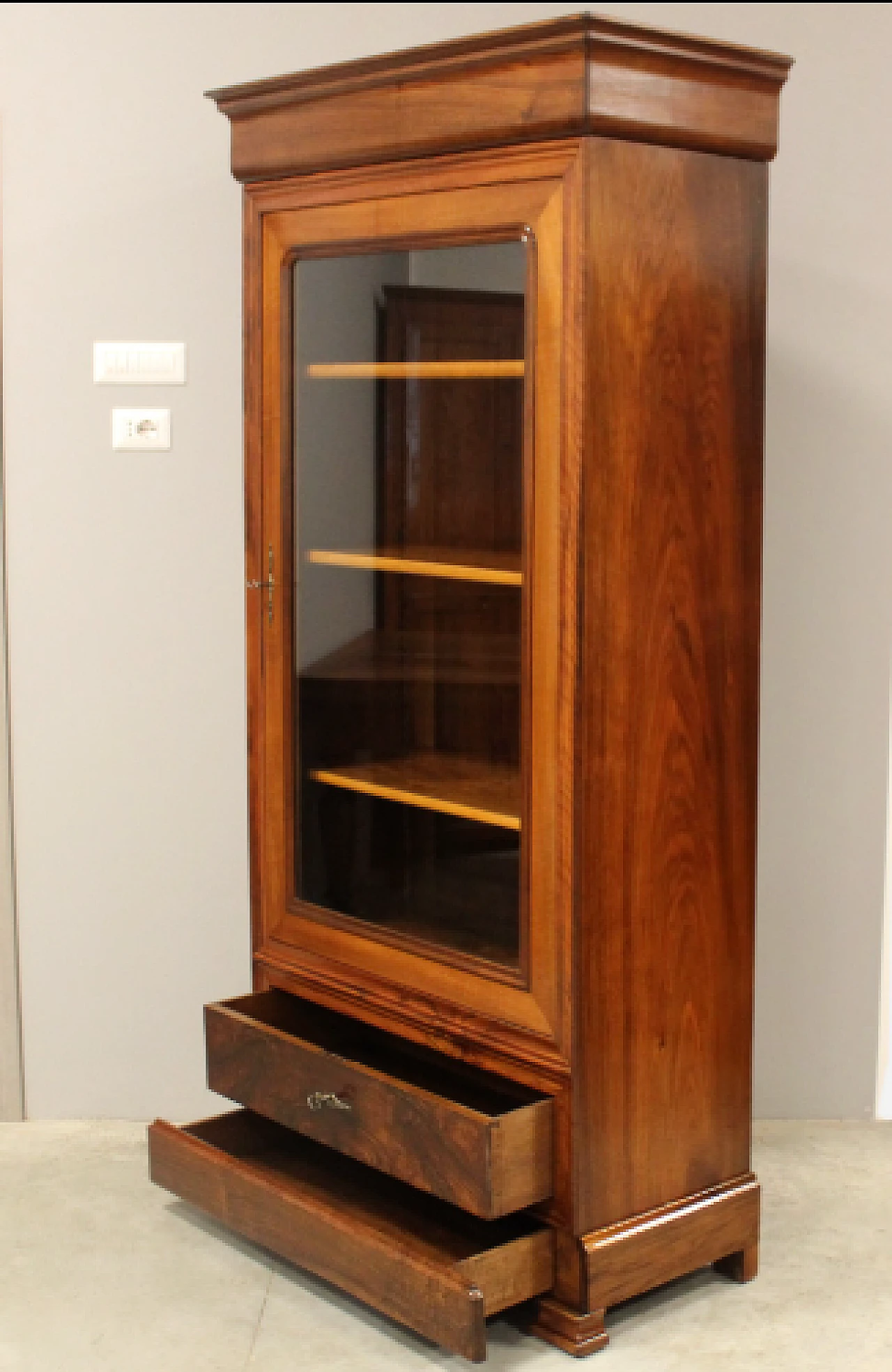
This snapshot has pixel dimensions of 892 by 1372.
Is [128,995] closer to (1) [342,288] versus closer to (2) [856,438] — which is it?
(1) [342,288]

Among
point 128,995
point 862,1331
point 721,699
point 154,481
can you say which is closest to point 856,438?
point 721,699

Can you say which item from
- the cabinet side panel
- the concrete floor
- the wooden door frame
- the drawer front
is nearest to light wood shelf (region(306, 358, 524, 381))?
the cabinet side panel

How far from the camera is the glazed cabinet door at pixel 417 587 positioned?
6.66ft

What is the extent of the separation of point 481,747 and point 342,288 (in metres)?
0.65

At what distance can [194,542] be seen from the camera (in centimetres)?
277

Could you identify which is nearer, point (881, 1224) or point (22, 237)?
point (881, 1224)

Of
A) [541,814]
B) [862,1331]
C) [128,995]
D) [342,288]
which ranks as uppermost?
[342,288]

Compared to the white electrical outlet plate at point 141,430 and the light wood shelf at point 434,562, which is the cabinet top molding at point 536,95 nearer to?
the light wood shelf at point 434,562

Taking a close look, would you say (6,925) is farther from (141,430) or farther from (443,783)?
(443,783)

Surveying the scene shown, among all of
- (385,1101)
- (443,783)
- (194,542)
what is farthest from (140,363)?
(385,1101)

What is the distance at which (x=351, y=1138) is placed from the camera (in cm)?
223

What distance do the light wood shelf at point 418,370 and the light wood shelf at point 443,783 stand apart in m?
0.50

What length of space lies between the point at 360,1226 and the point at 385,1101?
6.3 inches

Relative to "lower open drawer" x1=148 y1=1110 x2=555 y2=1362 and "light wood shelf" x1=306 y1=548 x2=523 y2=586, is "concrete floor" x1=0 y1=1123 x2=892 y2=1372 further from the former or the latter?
"light wood shelf" x1=306 y1=548 x2=523 y2=586
